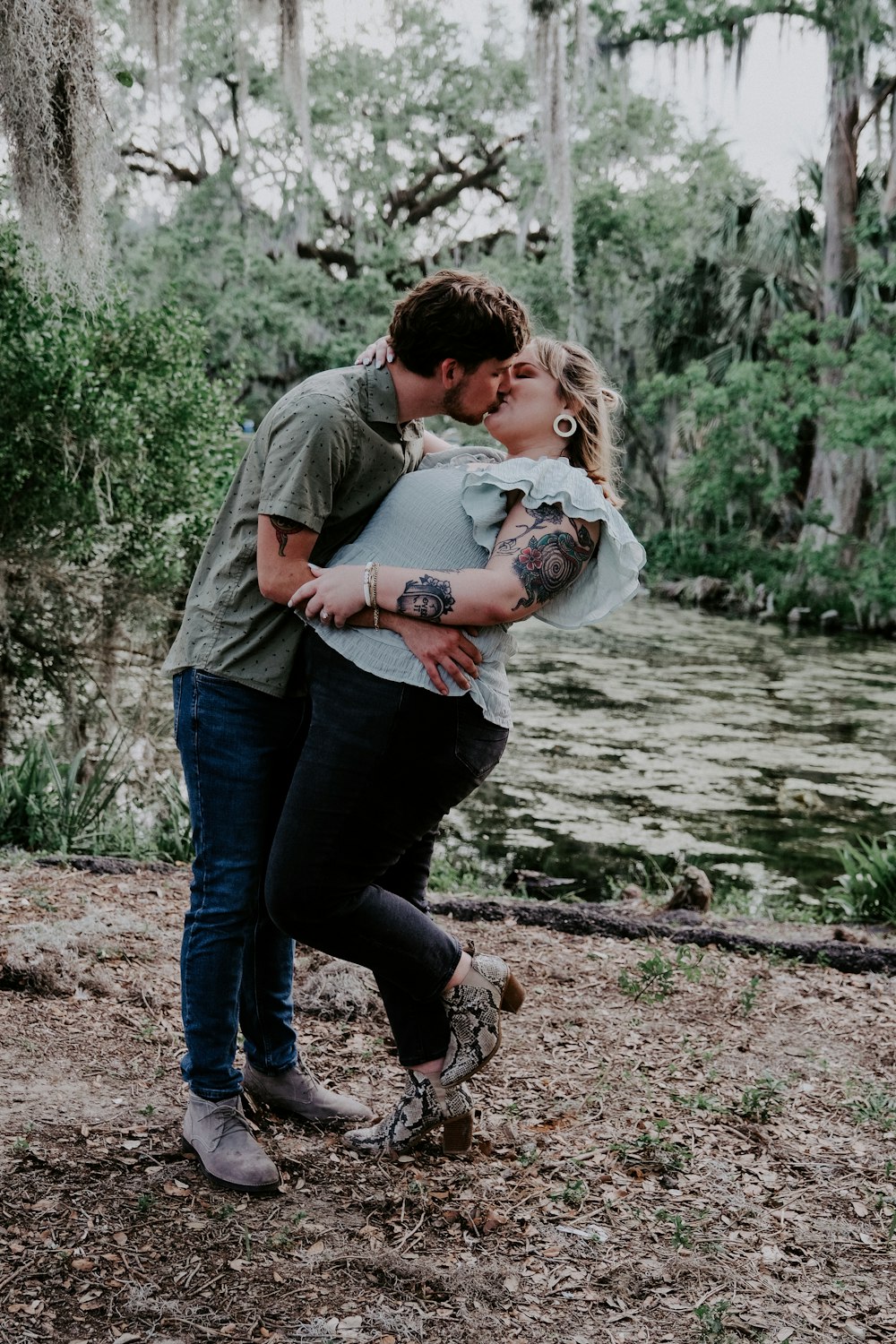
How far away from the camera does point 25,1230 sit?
7.29 ft

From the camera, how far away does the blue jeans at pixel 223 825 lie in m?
2.38

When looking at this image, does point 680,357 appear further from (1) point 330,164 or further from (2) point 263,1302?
(2) point 263,1302

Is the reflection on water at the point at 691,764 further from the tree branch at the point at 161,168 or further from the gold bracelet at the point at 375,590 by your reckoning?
the tree branch at the point at 161,168

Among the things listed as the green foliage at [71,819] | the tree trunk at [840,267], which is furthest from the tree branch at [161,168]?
the green foliage at [71,819]

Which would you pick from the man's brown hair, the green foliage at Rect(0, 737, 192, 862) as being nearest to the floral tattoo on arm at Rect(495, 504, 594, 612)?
the man's brown hair

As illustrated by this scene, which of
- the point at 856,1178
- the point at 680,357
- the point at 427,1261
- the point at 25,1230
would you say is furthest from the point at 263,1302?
the point at 680,357

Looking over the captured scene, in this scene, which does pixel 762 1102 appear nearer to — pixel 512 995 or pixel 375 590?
pixel 512 995

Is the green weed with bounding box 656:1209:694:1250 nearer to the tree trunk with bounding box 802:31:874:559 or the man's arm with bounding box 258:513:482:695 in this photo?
the man's arm with bounding box 258:513:482:695

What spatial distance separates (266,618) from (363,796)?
41cm

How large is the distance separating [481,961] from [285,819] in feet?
2.06

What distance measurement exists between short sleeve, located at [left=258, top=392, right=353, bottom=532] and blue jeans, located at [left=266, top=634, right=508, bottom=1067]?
277mm

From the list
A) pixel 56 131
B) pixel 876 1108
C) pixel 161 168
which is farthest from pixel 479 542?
pixel 161 168

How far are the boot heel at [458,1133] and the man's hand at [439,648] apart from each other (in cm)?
100

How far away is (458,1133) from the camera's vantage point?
2.58 m
